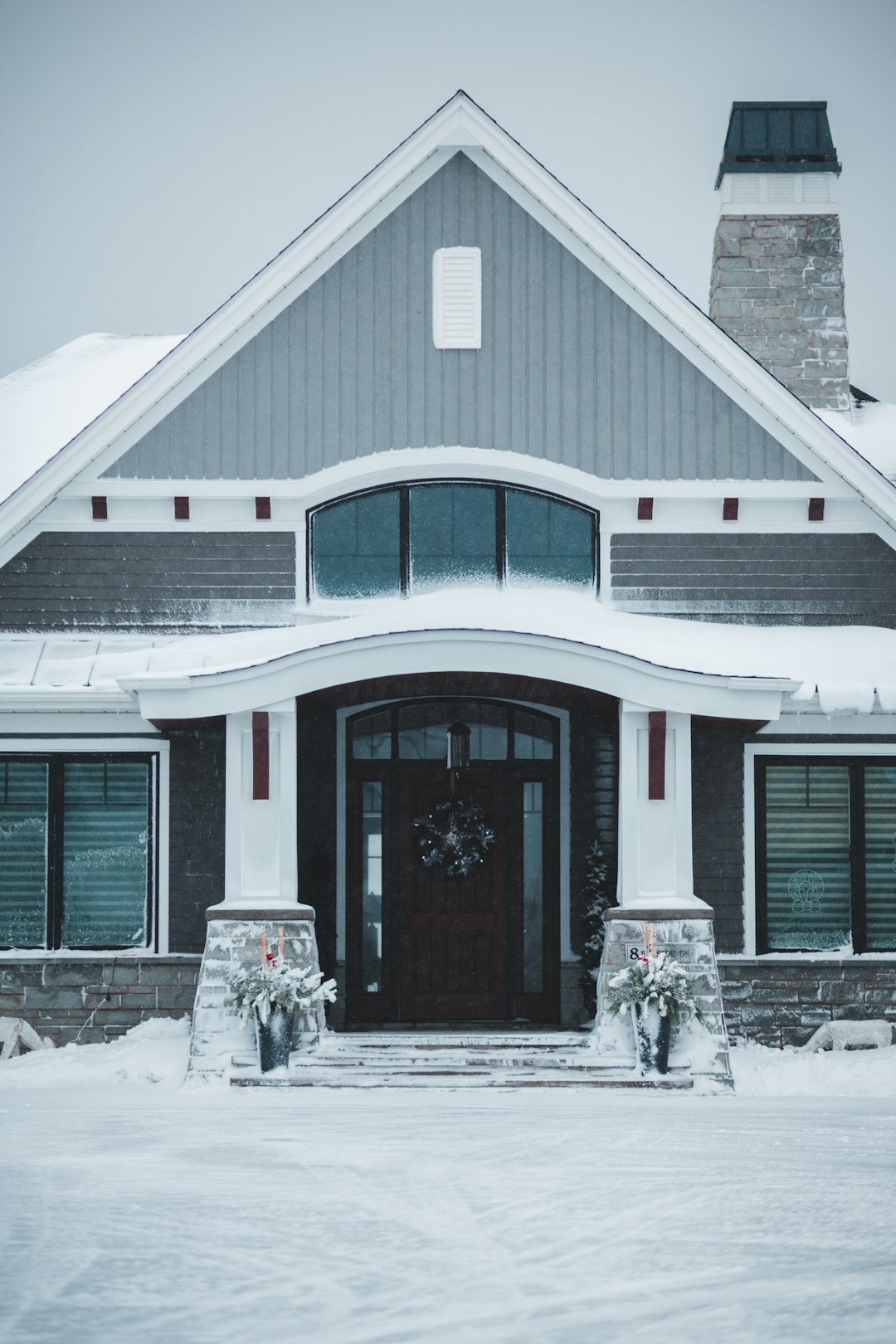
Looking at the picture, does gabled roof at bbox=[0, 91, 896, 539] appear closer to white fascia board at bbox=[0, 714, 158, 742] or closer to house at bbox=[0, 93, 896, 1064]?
house at bbox=[0, 93, 896, 1064]

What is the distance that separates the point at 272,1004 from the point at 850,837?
4.86 meters

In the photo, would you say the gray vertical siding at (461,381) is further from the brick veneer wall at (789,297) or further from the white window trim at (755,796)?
the brick veneer wall at (789,297)

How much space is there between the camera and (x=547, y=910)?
13445mm

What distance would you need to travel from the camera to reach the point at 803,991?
12.4m

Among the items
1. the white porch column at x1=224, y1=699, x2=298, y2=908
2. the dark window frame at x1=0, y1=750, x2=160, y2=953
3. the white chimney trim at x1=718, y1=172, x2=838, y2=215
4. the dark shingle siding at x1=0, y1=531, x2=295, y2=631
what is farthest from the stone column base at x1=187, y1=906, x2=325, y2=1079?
the white chimney trim at x1=718, y1=172, x2=838, y2=215

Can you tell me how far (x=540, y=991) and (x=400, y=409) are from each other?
196 inches

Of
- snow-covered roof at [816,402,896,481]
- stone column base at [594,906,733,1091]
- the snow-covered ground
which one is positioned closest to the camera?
the snow-covered ground

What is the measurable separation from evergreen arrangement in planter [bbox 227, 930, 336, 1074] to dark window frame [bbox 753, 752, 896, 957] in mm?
3774

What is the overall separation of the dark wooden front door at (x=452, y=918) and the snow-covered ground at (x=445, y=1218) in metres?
2.64

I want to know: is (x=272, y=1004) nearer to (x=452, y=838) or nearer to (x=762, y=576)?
(x=452, y=838)

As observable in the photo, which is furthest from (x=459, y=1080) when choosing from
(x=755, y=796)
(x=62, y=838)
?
(x=62, y=838)

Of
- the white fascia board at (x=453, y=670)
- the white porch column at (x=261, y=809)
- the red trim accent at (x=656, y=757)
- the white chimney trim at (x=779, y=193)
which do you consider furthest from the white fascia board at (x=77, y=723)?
the white chimney trim at (x=779, y=193)

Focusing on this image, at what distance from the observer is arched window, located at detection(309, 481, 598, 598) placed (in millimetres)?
13273

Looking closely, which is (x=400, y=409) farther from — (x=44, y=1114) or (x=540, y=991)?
(x=44, y=1114)
